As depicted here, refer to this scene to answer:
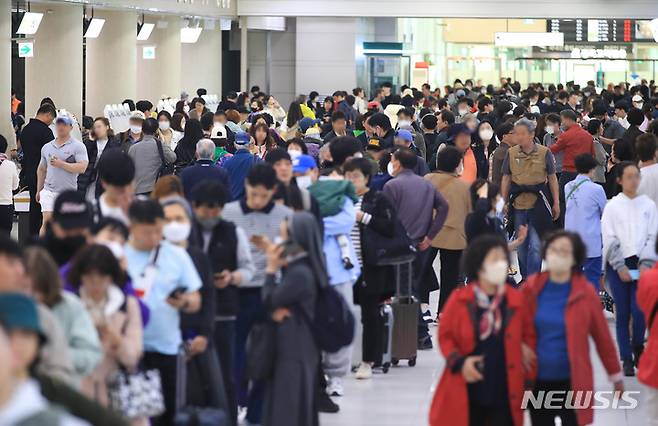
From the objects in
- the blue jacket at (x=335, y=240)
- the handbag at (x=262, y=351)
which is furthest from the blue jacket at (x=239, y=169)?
the handbag at (x=262, y=351)

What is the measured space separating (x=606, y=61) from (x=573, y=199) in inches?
1414

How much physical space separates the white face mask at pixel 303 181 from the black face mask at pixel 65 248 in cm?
323

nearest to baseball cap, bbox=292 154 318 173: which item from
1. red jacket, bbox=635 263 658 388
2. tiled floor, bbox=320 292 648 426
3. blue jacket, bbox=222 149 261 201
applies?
tiled floor, bbox=320 292 648 426

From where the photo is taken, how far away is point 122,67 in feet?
89.9

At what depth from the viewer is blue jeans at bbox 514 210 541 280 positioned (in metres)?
14.1

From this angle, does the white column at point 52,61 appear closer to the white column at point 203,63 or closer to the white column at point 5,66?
the white column at point 5,66

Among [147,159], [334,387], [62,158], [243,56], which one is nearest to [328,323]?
[334,387]

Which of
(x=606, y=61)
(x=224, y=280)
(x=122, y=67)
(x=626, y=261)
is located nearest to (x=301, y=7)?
(x=122, y=67)

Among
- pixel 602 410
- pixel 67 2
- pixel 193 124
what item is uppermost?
pixel 67 2

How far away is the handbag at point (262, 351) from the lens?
7.84m

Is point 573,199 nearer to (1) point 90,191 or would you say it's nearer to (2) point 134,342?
(1) point 90,191

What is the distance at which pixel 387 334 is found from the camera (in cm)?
1155

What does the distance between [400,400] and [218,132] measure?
659 cm

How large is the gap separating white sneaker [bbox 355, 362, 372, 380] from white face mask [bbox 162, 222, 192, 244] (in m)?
3.78
